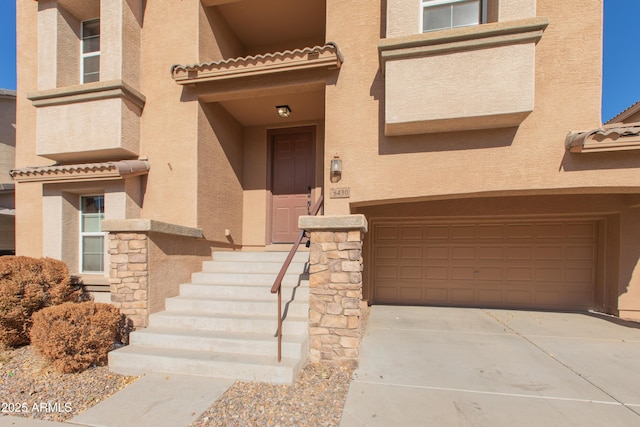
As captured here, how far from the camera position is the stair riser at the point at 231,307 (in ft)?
14.6

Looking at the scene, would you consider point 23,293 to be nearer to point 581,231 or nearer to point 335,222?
point 335,222

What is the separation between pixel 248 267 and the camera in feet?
18.6

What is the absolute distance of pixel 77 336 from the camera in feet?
12.4

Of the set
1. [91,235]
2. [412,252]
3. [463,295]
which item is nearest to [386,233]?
[412,252]

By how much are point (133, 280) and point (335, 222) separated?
125 inches

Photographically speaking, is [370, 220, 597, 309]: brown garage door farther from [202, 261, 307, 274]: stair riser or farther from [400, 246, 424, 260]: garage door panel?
[202, 261, 307, 274]: stair riser

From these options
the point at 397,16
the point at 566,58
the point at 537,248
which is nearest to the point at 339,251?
the point at 397,16

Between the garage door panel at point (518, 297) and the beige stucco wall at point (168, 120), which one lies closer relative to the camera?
the beige stucco wall at point (168, 120)

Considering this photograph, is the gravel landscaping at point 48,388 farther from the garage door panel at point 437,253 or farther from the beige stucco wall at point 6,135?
the beige stucco wall at point 6,135

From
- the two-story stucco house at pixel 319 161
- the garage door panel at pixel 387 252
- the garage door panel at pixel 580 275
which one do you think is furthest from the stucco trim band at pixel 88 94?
the garage door panel at pixel 580 275

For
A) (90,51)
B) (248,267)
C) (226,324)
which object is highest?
(90,51)

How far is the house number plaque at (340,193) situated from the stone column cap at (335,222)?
1340mm

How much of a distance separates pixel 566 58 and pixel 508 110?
53.1 inches

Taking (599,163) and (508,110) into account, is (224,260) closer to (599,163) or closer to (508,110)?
(508,110)
